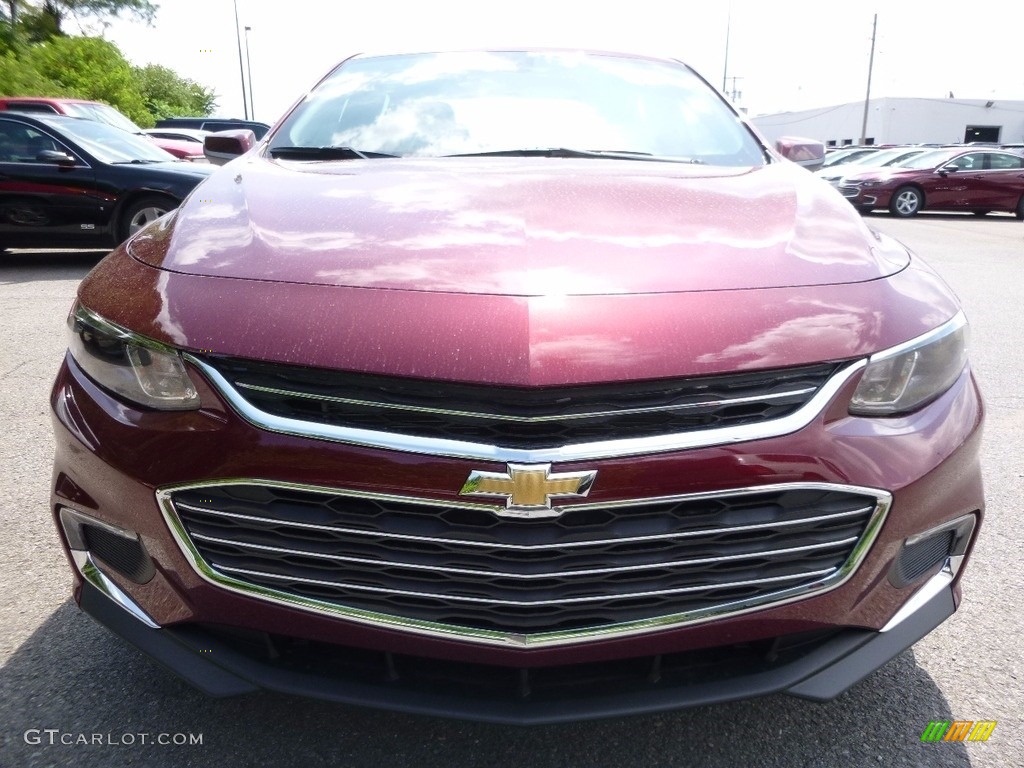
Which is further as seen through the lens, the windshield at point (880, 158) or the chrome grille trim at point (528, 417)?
the windshield at point (880, 158)

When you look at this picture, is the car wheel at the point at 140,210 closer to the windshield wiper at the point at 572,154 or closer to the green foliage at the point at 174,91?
the windshield wiper at the point at 572,154

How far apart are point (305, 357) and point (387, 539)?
330mm

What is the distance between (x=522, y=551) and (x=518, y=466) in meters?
0.15

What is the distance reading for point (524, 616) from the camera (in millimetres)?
1480

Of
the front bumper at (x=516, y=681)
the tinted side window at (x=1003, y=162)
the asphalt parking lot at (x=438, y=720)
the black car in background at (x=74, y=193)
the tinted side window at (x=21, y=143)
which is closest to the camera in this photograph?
the front bumper at (x=516, y=681)

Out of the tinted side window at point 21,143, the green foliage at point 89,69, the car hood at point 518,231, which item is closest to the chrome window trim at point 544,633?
the car hood at point 518,231

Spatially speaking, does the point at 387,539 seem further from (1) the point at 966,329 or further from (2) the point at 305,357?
(1) the point at 966,329

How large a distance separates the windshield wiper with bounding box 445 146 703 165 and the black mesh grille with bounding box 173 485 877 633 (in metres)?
1.36

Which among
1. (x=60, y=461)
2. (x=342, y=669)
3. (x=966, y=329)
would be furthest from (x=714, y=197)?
(x=60, y=461)

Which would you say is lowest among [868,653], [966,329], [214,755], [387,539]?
[214,755]

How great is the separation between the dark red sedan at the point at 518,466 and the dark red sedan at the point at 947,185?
16.8m

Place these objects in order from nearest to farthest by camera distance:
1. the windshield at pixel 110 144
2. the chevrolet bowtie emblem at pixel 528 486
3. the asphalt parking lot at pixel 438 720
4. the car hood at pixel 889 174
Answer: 1. the chevrolet bowtie emblem at pixel 528 486
2. the asphalt parking lot at pixel 438 720
3. the windshield at pixel 110 144
4. the car hood at pixel 889 174

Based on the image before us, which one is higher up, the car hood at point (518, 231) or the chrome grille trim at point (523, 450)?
the car hood at point (518, 231)

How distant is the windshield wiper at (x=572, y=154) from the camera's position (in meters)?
2.53
